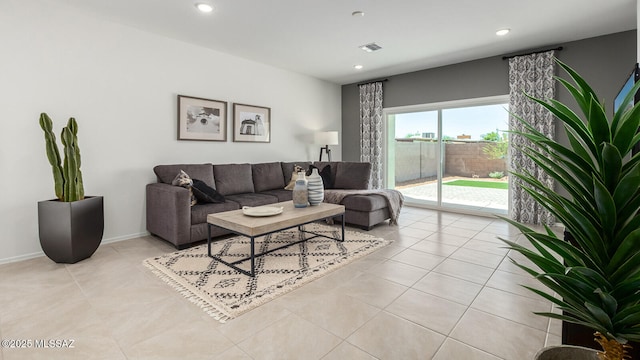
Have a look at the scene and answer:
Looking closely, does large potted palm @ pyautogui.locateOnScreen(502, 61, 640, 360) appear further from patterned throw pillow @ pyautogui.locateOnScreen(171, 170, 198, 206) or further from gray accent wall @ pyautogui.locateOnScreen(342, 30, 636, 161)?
patterned throw pillow @ pyautogui.locateOnScreen(171, 170, 198, 206)

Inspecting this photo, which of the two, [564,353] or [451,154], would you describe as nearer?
[564,353]

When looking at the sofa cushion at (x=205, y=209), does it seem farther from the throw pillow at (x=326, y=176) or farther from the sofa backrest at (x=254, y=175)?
the throw pillow at (x=326, y=176)

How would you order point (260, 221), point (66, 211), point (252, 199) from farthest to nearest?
point (252, 199) < point (66, 211) < point (260, 221)

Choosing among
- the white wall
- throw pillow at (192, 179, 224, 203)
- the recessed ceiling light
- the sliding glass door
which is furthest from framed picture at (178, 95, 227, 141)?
the sliding glass door

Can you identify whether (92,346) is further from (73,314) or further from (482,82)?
(482,82)

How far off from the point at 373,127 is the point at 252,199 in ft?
10.5

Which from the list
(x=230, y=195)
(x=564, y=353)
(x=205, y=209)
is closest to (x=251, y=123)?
(x=230, y=195)

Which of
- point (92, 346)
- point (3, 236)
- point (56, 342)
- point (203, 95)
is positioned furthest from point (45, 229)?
point (203, 95)

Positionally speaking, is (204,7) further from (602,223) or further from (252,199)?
(602,223)

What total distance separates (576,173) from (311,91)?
5693mm

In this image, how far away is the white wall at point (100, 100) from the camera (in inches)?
116

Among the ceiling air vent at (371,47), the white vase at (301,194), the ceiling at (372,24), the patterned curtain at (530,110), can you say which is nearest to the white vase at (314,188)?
the white vase at (301,194)

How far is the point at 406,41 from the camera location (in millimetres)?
4141

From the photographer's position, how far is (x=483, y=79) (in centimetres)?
492
